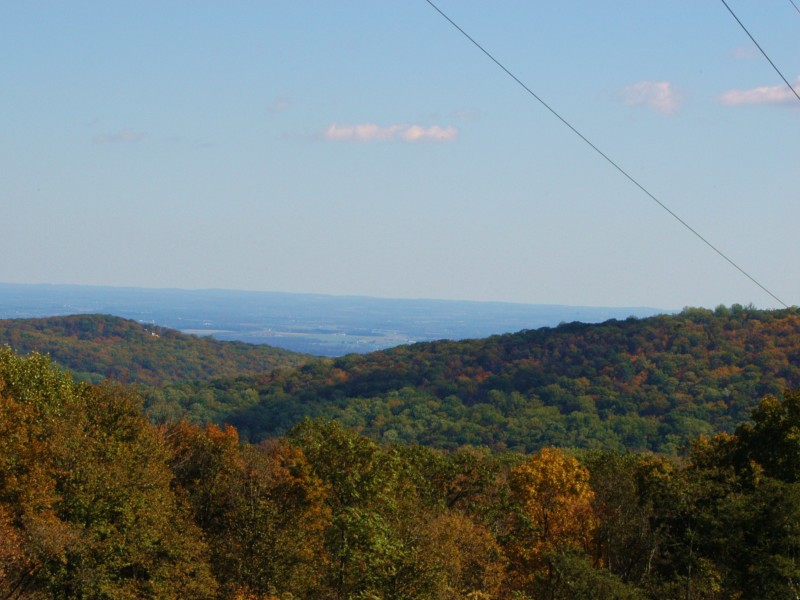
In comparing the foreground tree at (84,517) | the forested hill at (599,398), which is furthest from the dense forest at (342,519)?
the forested hill at (599,398)

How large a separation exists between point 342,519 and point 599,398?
Answer: 141567mm

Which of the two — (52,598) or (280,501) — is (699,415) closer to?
(280,501)

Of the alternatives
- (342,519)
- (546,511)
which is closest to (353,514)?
(342,519)

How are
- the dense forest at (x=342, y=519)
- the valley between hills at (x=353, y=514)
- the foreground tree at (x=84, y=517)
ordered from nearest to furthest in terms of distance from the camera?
1. the foreground tree at (x=84, y=517)
2. the dense forest at (x=342, y=519)
3. the valley between hills at (x=353, y=514)

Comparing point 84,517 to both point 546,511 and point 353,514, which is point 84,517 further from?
point 546,511

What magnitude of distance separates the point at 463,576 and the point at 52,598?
49.8ft

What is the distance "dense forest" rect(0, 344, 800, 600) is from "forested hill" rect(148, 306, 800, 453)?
95206mm

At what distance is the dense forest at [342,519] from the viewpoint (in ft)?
110

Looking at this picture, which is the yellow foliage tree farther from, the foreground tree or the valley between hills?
the foreground tree

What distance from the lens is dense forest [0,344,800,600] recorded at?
33.7 metres

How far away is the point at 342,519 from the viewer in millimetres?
36281

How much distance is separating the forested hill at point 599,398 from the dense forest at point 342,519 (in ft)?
312

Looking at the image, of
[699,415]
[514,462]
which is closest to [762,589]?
[514,462]

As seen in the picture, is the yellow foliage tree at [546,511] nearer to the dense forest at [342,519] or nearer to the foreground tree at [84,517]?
the dense forest at [342,519]
